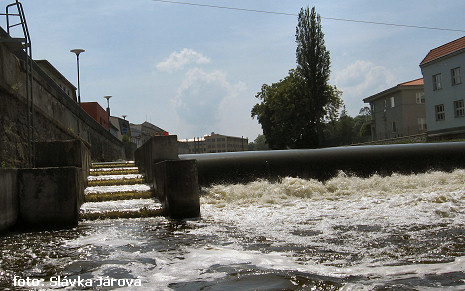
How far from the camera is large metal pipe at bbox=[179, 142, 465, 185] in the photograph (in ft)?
39.4

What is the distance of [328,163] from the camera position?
12984 millimetres

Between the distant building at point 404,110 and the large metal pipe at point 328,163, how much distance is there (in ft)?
106

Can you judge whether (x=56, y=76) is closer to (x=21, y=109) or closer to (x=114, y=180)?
(x=114, y=180)

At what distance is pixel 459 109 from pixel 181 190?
3238cm

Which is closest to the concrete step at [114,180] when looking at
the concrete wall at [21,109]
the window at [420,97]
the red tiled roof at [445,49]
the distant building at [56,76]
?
the concrete wall at [21,109]

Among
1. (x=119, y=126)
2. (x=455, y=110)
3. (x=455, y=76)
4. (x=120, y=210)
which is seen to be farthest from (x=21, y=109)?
(x=119, y=126)

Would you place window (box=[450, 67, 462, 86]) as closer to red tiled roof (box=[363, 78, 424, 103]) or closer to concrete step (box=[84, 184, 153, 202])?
red tiled roof (box=[363, 78, 424, 103])

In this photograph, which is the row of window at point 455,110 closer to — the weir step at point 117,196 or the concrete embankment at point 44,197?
the weir step at point 117,196

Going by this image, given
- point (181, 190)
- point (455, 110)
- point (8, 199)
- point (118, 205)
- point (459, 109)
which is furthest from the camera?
point (455, 110)

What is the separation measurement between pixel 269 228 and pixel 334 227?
91 cm

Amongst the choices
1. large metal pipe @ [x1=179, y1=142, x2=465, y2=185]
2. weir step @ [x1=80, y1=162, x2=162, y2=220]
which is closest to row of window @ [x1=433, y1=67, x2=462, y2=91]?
large metal pipe @ [x1=179, y1=142, x2=465, y2=185]

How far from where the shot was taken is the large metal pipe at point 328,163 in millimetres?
12023

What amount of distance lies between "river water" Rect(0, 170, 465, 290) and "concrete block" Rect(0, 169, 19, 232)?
288mm

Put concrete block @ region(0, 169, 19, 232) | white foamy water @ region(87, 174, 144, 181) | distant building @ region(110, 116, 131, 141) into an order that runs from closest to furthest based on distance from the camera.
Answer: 1. concrete block @ region(0, 169, 19, 232)
2. white foamy water @ region(87, 174, 144, 181)
3. distant building @ region(110, 116, 131, 141)
